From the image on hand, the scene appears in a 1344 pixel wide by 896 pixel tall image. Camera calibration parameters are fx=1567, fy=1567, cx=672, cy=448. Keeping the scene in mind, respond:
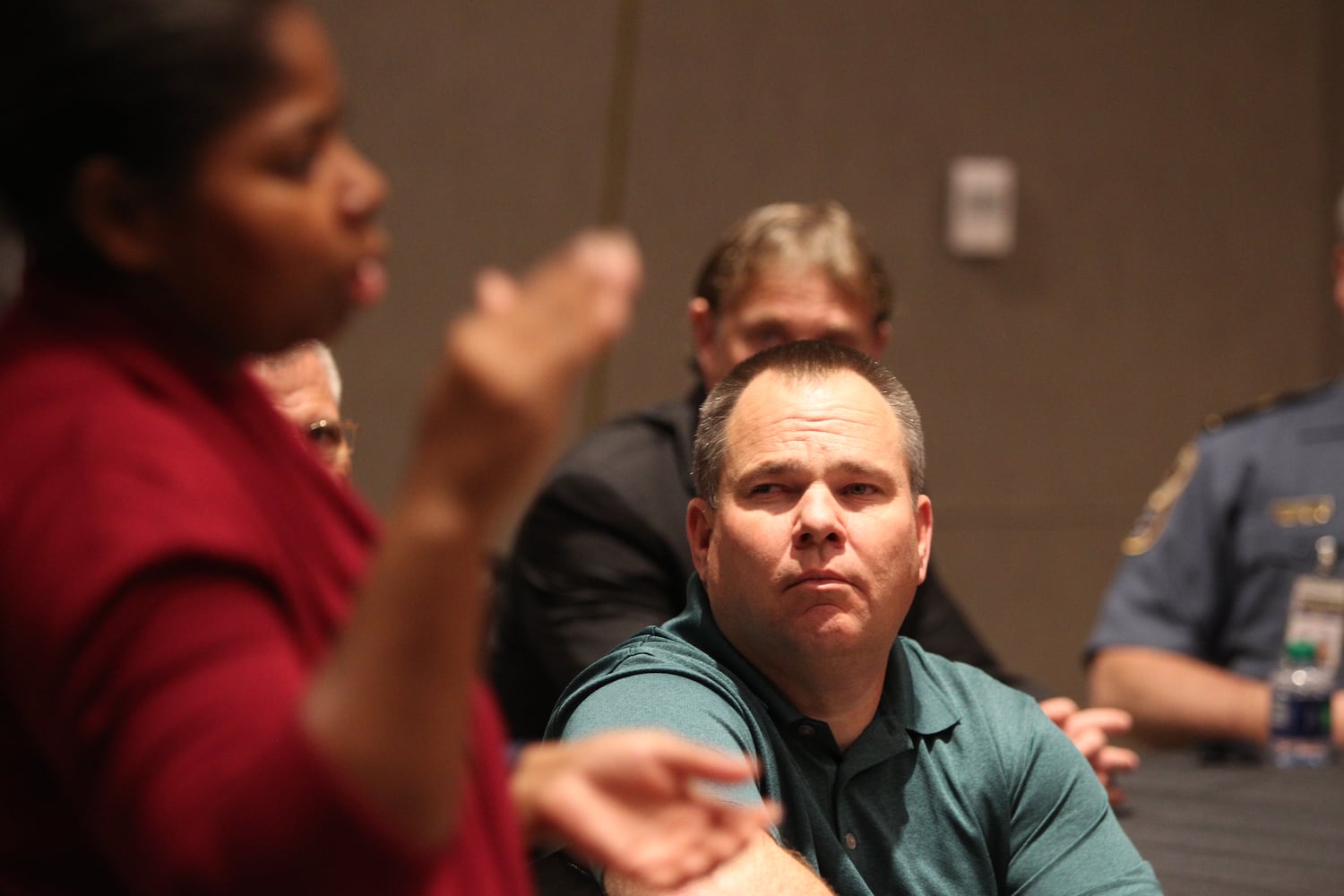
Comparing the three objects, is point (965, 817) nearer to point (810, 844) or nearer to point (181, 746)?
point (810, 844)

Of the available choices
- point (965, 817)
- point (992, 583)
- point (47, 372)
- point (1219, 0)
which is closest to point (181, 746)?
point (47, 372)

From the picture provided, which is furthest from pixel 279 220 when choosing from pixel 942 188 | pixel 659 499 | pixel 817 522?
pixel 942 188

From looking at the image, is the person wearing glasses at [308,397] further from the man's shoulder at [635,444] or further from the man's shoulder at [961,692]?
the man's shoulder at [961,692]

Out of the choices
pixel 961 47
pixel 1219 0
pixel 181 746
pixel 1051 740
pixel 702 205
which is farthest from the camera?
pixel 1219 0

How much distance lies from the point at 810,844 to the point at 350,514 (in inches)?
30.4

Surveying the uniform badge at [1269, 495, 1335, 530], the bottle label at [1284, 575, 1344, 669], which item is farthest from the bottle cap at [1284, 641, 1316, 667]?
the uniform badge at [1269, 495, 1335, 530]

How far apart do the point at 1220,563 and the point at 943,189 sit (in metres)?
1.36

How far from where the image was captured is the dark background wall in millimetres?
3176

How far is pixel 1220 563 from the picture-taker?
2756mm

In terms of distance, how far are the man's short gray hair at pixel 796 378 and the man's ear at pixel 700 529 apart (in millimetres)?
11

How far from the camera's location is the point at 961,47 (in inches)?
149

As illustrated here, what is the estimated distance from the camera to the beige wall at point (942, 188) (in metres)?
3.18

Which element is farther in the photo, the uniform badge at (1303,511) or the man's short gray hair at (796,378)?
the uniform badge at (1303,511)

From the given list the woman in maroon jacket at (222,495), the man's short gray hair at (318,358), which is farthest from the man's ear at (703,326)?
the woman in maroon jacket at (222,495)
